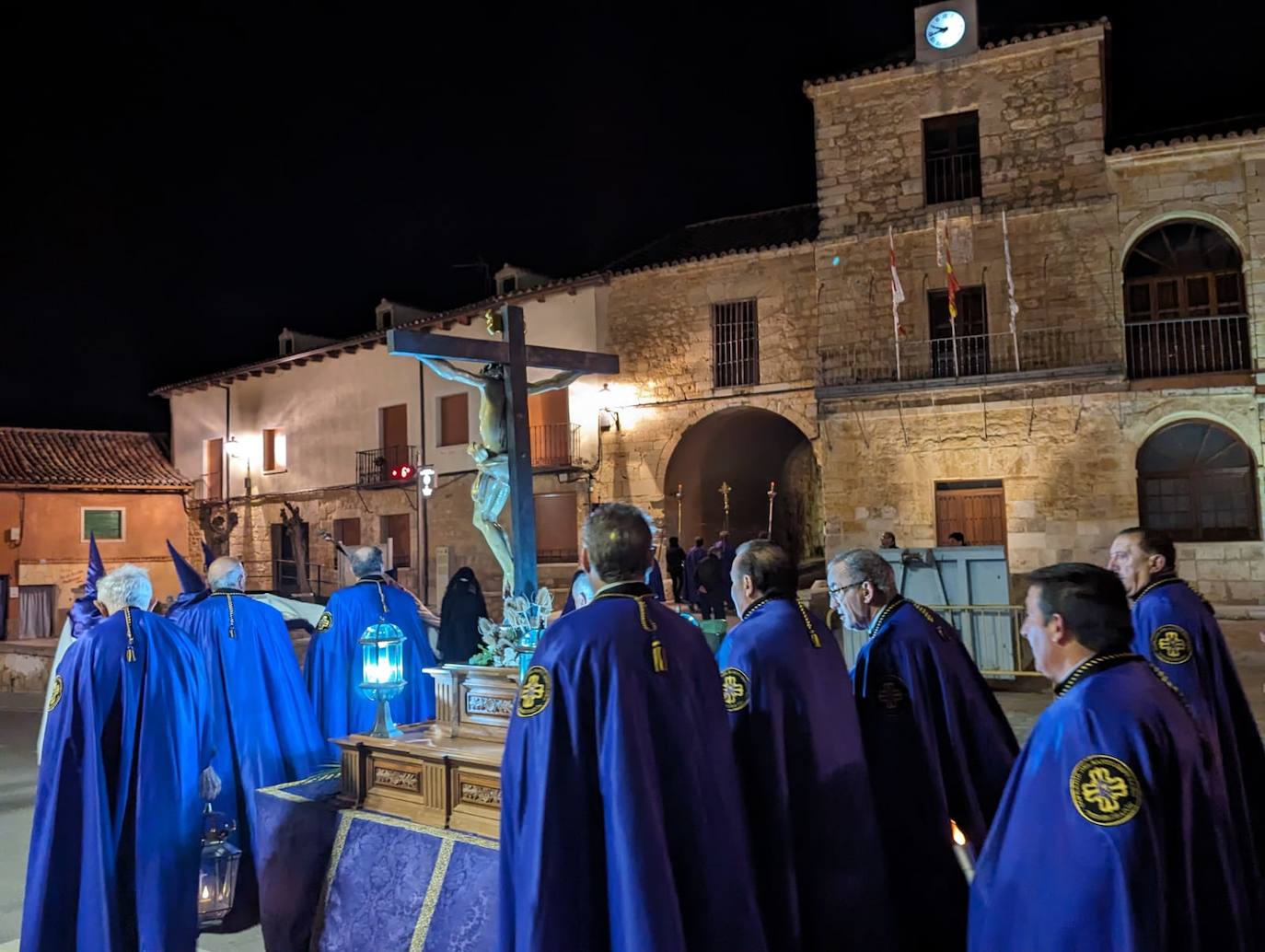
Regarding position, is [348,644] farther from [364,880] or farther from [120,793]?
[364,880]

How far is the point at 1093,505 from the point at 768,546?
1388 cm

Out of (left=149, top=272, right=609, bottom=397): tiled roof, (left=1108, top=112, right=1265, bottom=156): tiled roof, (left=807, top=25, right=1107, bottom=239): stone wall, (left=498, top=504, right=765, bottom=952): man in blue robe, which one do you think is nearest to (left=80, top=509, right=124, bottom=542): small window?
(left=149, top=272, right=609, bottom=397): tiled roof

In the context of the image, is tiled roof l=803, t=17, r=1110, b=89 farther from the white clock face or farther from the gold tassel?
the gold tassel

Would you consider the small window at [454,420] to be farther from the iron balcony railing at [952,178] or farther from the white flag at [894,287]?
the iron balcony railing at [952,178]

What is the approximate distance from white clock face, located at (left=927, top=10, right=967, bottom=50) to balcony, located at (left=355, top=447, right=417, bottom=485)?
47.6 ft

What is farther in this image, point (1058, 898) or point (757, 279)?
point (757, 279)

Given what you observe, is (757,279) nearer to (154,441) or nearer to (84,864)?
(84,864)

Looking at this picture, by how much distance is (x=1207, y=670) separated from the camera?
159 inches

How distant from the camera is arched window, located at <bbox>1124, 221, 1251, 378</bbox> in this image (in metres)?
15.3

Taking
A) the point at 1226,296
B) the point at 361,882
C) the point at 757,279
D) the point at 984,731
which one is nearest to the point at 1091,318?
the point at 1226,296

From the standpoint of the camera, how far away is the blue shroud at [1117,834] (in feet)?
6.38

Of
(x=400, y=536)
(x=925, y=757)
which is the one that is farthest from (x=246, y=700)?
(x=400, y=536)

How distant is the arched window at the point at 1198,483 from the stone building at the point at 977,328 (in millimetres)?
32

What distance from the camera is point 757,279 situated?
18.2m
